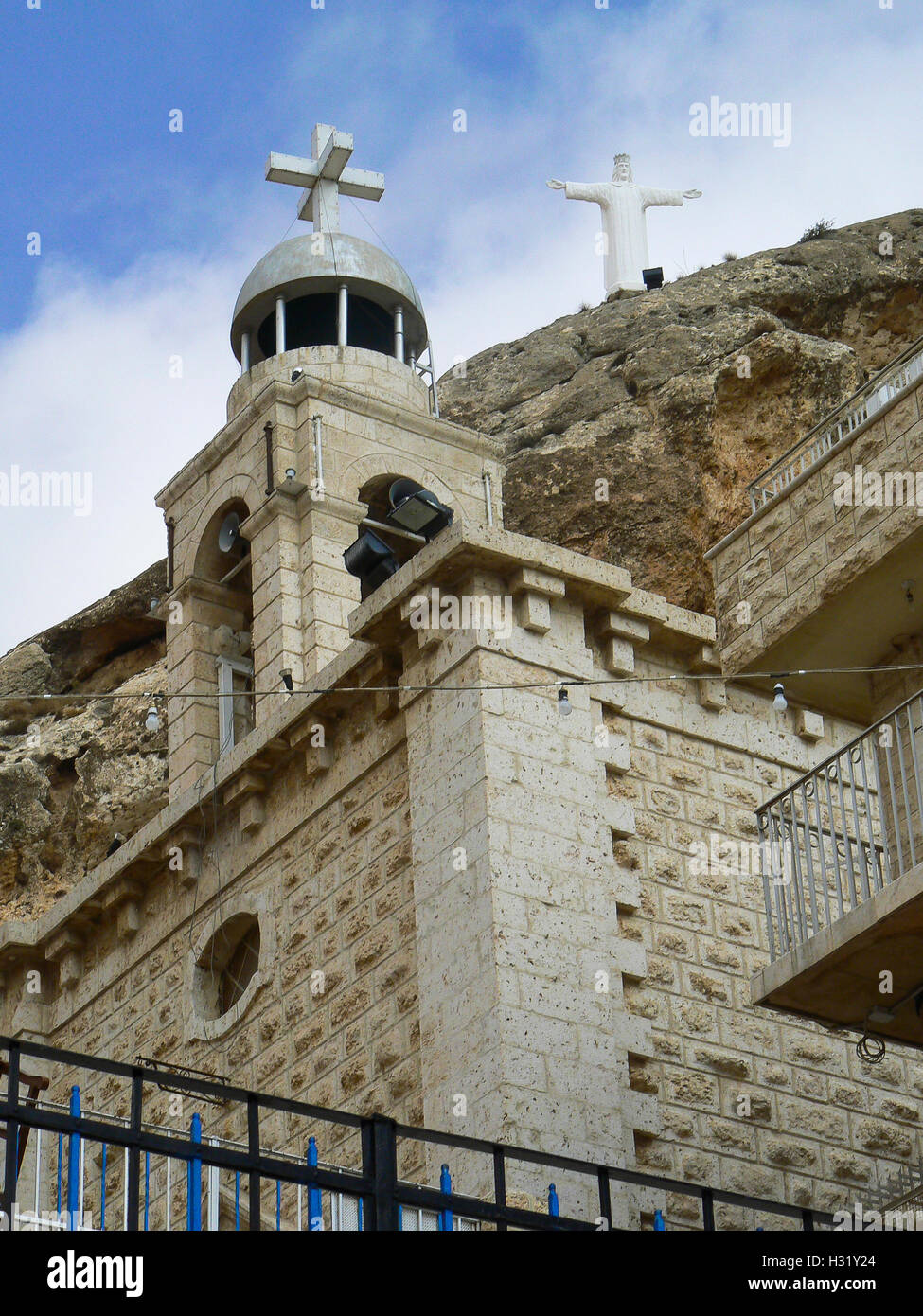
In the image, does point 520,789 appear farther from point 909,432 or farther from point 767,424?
point 767,424

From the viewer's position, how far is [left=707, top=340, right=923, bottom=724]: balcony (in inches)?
540

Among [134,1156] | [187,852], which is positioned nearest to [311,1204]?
[134,1156]

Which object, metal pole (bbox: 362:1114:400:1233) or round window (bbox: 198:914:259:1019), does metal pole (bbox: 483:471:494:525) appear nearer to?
round window (bbox: 198:914:259:1019)

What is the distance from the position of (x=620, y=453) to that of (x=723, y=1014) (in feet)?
42.4

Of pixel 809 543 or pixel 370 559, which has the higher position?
pixel 370 559

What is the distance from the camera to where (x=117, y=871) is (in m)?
18.2

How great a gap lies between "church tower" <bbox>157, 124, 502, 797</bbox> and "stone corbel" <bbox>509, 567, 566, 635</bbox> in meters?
4.07

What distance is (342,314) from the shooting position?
22703 mm

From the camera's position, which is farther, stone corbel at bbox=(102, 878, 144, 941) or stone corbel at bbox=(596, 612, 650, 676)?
stone corbel at bbox=(102, 878, 144, 941)

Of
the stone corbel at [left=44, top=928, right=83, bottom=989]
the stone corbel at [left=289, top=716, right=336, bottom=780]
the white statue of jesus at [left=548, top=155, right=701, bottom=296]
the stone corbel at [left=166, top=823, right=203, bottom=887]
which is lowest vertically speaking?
the stone corbel at [left=44, top=928, right=83, bottom=989]

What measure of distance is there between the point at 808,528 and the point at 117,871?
6.66 m

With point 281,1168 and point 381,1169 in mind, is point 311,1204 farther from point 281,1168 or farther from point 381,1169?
point 281,1168

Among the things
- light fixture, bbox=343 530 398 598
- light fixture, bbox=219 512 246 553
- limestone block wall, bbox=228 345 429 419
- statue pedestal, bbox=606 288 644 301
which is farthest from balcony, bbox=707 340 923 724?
statue pedestal, bbox=606 288 644 301

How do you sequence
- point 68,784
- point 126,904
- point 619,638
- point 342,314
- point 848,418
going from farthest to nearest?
1. point 68,784
2. point 342,314
3. point 126,904
4. point 619,638
5. point 848,418
